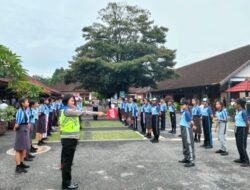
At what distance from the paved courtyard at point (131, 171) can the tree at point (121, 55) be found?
1379cm

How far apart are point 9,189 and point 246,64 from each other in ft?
75.8

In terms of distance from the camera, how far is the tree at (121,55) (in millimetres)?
22016

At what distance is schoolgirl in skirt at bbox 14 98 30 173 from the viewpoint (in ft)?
20.0

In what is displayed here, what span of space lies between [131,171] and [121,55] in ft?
61.4

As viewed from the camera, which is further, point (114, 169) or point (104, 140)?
point (104, 140)

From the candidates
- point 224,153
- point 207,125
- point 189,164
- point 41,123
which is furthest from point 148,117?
point 189,164

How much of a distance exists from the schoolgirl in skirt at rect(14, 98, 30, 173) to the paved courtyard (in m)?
0.23

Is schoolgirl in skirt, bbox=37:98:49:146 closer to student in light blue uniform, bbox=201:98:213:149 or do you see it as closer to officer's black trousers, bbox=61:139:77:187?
officer's black trousers, bbox=61:139:77:187

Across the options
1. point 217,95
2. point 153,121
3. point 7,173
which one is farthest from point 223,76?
point 7,173

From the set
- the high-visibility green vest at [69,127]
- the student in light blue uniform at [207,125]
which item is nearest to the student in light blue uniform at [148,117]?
the student in light blue uniform at [207,125]

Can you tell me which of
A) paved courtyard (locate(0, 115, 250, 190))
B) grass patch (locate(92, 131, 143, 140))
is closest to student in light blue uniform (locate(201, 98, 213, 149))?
paved courtyard (locate(0, 115, 250, 190))

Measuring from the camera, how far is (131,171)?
241 inches

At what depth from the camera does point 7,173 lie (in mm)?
5988

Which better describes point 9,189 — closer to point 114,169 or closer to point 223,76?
point 114,169
